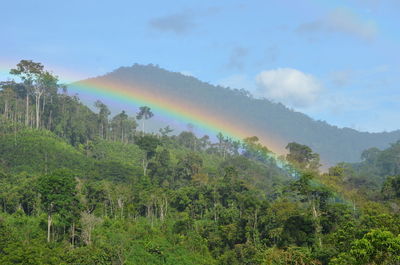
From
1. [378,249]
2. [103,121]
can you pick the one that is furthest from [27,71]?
[378,249]

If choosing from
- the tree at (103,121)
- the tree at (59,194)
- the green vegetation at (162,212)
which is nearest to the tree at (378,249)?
the green vegetation at (162,212)

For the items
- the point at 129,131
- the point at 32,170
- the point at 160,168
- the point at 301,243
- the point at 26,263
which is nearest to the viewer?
the point at 26,263

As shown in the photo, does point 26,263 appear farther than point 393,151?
No

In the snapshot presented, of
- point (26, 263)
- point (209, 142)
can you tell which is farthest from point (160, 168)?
point (209, 142)

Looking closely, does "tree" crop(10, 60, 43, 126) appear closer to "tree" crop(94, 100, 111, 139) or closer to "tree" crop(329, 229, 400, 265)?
"tree" crop(94, 100, 111, 139)

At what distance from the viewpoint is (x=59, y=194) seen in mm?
37000

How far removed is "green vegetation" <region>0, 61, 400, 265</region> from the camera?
99.7ft

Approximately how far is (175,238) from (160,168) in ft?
73.4

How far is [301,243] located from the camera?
37.0 metres

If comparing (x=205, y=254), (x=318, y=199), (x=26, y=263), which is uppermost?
(x=318, y=199)

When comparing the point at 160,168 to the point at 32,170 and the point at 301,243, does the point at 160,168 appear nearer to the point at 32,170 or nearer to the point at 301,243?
the point at 32,170

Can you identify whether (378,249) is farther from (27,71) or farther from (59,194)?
(27,71)

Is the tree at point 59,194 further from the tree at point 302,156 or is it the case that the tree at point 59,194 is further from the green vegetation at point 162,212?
the tree at point 302,156

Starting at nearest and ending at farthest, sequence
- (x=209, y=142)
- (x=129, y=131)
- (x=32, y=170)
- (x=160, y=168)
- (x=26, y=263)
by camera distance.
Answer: (x=26, y=263), (x=32, y=170), (x=160, y=168), (x=129, y=131), (x=209, y=142)
